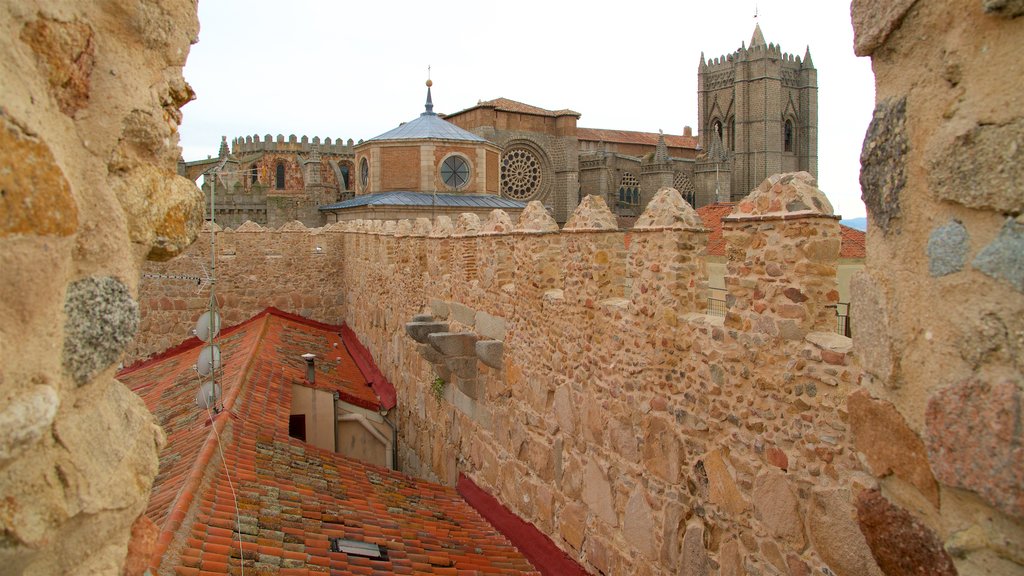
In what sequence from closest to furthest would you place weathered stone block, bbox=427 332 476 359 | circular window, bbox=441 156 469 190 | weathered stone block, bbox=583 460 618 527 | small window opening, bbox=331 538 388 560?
1. weathered stone block, bbox=583 460 618 527
2. small window opening, bbox=331 538 388 560
3. weathered stone block, bbox=427 332 476 359
4. circular window, bbox=441 156 469 190

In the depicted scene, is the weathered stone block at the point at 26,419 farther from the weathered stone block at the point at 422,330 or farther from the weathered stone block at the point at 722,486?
the weathered stone block at the point at 422,330

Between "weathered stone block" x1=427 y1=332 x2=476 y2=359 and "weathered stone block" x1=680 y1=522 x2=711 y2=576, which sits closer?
"weathered stone block" x1=680 y1=522 x2=711 y2=576

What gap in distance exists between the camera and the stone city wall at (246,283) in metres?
15.6

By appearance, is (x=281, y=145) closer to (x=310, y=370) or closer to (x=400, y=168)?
(x=400, y=168)

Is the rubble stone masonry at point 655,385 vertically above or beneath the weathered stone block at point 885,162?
beneath

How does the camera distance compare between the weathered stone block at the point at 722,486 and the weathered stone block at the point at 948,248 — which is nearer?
the weathered stone block at the point at 948,248

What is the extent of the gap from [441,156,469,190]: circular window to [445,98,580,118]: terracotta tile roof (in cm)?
1152

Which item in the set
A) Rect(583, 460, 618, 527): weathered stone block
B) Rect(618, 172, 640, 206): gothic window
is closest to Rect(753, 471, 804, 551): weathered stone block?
Rect(583, 460, 618, 527): weathered stone block

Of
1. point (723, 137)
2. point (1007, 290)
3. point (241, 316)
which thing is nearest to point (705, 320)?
point (1007, 290)

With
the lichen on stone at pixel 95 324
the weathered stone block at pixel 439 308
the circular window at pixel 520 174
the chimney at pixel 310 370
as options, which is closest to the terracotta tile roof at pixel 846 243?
the weathered stone block at pixel 439 308

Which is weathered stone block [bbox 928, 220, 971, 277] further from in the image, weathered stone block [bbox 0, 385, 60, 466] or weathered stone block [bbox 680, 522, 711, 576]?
weathered stone block [bbox 680, 522, 711, 576]

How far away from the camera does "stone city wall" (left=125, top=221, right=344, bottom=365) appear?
1557 centimetres

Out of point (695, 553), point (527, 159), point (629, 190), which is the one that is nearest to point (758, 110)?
point (629, 190)

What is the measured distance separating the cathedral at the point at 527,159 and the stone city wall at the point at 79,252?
844 cm
